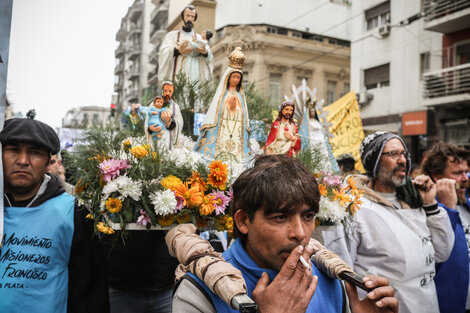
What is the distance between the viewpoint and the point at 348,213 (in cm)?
255

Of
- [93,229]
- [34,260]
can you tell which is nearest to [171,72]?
[93,229]

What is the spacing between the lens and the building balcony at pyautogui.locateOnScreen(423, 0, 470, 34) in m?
13.3

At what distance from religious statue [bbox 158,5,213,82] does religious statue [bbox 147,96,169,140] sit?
0.91 meters

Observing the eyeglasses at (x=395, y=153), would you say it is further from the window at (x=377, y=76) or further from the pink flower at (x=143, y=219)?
the window at (x=377, y=76)

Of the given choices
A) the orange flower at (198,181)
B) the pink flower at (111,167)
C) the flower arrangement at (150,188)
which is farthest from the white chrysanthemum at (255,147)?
the pink flower at (111,167)

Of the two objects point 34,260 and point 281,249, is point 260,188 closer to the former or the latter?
point 281,249

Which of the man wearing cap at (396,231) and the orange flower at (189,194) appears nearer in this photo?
→ the orange flower at (189,194)

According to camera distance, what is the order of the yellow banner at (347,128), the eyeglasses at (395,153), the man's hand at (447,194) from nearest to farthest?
1. the eyeglasses at (395,153)
2. the man's hand at (447,194)
3. the yellow banner at (347,128)

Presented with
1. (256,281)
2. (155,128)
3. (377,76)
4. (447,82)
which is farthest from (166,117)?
(377,76)

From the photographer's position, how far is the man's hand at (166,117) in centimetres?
315

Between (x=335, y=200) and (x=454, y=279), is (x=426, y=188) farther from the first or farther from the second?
(x=335, y=200)

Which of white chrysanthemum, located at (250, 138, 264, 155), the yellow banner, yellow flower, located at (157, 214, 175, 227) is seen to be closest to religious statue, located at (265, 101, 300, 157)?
white chrysanthemum, located at (250, 138, 264, 155)

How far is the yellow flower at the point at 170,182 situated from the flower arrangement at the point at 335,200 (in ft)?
2.62

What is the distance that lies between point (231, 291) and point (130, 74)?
4252 cm
